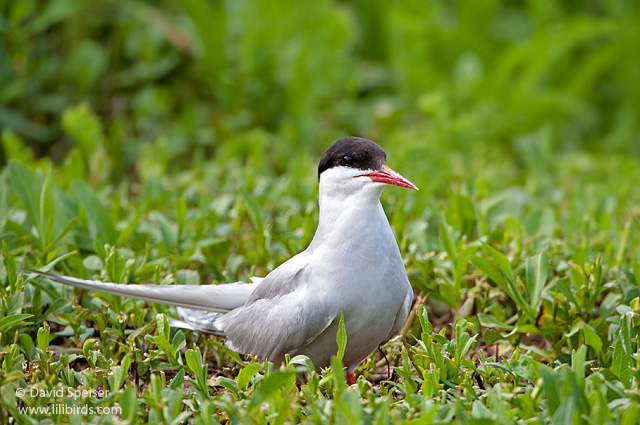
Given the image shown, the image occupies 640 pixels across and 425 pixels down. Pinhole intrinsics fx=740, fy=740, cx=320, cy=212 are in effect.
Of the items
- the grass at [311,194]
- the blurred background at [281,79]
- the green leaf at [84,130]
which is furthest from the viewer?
the blurred background at [281,79]

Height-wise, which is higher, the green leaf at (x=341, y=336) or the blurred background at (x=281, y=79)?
the blurred background at (x=281, y=79)

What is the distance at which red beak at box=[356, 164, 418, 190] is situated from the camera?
2746 millimetres

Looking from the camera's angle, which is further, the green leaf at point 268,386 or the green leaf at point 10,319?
the green leaf at point 10,319

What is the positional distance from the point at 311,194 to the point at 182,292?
158 centimetres

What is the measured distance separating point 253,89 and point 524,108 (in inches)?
98.6

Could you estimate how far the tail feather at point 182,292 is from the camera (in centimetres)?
290

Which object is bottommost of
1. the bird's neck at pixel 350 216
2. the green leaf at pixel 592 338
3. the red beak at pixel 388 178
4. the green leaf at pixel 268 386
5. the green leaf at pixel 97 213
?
the green leaf at pixel 592 338

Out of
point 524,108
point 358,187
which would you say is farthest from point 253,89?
point 358,187

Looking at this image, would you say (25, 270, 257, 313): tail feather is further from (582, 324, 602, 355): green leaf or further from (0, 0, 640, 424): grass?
(582, 324, 602, 355): green leaf

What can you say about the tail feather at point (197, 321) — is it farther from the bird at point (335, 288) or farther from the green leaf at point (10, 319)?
the green leaf at point (10, 319)

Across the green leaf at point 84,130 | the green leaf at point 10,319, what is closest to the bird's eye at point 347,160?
the green leaf at point 10,319

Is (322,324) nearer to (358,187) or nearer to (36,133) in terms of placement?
(358,187)

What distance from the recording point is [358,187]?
2830mm

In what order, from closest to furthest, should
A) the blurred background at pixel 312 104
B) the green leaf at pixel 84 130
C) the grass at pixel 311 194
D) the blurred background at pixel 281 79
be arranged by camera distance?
1. the grass at pixel 311 194
2. the blurred background at pixel 312 104
3. the green leaf at pixel 84 130
4. the blurred background at pixel 281 79
